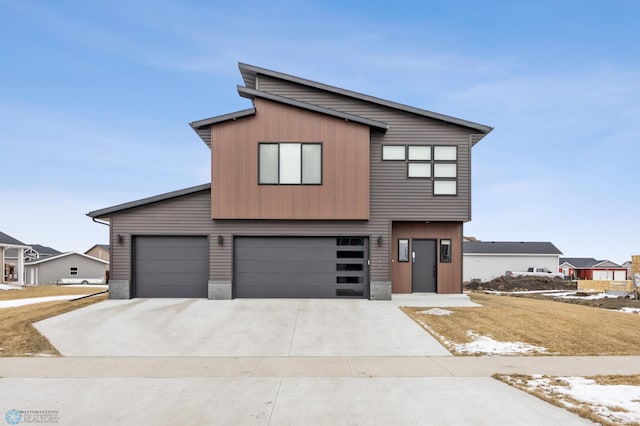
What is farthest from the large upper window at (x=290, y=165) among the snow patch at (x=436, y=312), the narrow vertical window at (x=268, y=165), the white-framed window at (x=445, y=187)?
the snow patch at (x=436, y=312)

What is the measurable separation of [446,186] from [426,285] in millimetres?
4000

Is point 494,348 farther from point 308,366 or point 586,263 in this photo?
point 586,263

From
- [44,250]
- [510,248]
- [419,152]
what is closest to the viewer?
[419,152]

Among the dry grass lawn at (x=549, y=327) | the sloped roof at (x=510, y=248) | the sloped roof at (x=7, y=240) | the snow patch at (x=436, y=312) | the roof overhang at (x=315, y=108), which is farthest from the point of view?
the sloped roof at (x=510, y=248)

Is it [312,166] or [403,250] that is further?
[403,250]

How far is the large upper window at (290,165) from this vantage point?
47.0ft

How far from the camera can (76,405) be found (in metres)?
5.73

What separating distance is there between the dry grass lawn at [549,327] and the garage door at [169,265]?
7.72 metres

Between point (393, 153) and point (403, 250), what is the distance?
3.85 metres

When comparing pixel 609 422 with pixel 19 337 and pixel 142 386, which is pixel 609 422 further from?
pixel 19 337

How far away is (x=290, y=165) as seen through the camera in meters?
14.3

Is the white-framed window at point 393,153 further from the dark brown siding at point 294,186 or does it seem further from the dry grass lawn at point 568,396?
the dry grass lawn at point 568,396

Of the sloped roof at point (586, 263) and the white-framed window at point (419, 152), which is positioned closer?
the white-framed window at point (419, 152)

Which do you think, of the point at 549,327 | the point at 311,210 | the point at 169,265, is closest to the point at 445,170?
the point at 311,210
